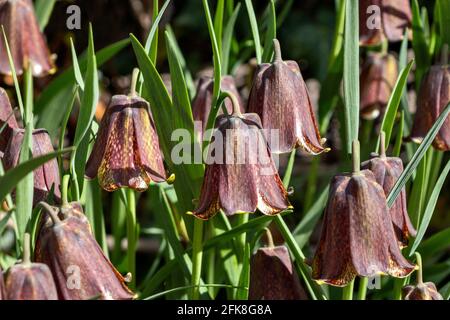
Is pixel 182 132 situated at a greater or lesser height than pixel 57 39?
lesser

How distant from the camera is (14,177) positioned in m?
1.08

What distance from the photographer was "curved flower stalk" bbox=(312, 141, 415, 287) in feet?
4.17

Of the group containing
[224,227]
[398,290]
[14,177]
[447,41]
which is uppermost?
[447,41]

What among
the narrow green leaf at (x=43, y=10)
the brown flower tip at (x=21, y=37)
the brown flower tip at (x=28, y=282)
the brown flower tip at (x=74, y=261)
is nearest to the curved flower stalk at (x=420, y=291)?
the brown flower tip at (x=74, y=261)

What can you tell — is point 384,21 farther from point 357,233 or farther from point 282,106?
point 357,233

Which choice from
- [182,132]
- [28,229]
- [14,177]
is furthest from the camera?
[182,132]

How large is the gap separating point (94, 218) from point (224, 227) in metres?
0.26

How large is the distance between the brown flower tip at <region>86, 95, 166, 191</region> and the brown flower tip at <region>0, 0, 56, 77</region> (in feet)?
1.60

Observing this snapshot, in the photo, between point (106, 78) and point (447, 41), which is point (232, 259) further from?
point (106, 78)

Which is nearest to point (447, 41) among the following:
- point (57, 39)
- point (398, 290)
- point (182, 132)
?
point (398, 290)

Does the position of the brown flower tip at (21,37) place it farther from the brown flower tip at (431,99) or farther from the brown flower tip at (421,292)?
the brown flower tip at (421,292)

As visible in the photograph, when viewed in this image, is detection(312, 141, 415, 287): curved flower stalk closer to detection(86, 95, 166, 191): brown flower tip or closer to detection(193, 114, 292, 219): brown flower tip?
detection(193, 114, 292, 219): brown flower tip

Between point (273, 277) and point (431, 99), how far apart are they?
0.46m

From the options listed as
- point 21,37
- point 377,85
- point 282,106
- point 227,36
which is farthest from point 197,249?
point 377,85
